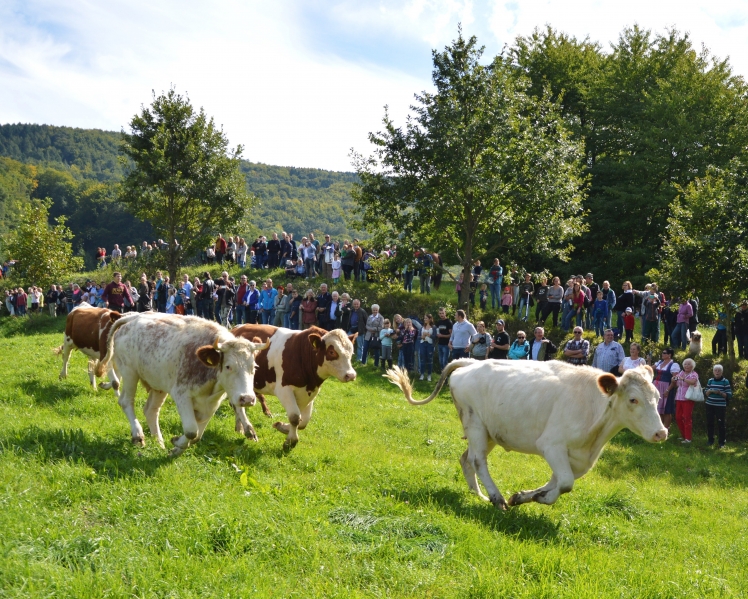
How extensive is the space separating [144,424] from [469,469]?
5.19 m

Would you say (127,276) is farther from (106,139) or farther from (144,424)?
(106,139)

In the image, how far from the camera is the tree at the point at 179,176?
33875 mm

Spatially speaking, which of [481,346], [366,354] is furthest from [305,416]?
[366,354]

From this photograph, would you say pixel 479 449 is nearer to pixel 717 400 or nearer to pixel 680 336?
pixel 717 400

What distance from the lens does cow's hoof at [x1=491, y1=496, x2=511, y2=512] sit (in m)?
8.44

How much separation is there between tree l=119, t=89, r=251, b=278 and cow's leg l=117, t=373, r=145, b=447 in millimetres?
25501

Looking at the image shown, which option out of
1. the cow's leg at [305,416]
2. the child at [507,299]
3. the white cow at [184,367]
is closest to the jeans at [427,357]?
the child at [507,299]

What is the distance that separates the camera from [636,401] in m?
8.11

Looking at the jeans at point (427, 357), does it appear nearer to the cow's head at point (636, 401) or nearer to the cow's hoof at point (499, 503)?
the cow's hoof at point (499, 503)

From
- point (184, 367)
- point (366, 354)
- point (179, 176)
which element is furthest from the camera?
point (179, 176)

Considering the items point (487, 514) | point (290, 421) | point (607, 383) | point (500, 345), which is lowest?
point (487, 514)

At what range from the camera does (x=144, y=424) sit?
34.8 feet

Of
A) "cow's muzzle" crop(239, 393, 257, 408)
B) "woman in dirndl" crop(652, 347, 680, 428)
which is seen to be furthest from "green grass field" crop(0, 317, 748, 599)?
"woman in dirndl" crop(652, 347, 680, 428)

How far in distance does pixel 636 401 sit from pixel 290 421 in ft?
16.5
